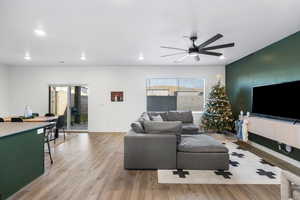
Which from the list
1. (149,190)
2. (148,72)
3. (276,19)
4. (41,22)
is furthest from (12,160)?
(148,72)

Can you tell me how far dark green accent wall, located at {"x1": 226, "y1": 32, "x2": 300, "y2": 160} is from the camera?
12.9 ft

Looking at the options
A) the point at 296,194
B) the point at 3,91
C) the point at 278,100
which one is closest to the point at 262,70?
the point at 278,100

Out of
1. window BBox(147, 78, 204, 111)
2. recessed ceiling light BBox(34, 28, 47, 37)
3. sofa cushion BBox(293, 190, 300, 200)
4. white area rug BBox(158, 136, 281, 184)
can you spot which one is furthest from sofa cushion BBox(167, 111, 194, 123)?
sofa cushion BBox(293, 190, 300, 200)

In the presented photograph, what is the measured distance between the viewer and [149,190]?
273cm

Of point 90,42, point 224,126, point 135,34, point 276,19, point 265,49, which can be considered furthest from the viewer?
point 224,126

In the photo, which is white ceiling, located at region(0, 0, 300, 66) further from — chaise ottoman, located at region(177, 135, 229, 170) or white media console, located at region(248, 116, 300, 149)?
chaise ottoman, located at region(177, 135, 229, 170)

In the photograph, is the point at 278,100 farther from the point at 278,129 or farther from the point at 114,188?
the point at 114,188

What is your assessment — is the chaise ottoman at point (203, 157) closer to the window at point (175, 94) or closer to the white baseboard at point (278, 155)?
the white baseboard at point (278, 155)

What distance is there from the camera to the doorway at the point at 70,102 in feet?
25.3

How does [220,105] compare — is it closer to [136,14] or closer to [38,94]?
[136,14]

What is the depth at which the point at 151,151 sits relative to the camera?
136 inches

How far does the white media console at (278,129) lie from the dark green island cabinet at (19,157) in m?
4.59

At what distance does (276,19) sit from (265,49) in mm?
1914

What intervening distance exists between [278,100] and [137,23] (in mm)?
3507
